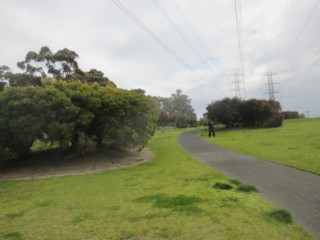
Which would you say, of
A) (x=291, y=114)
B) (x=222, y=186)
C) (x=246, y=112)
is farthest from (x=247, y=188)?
(x=291, y=114)

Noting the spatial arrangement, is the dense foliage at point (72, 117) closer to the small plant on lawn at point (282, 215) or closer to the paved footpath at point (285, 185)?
the paved footpath at point (285, 185)

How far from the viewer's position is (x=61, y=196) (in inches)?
265

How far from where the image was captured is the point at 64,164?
1169 centimetres

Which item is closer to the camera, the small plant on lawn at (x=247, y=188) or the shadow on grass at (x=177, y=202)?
the shadow on grass at (x=177, y=202)

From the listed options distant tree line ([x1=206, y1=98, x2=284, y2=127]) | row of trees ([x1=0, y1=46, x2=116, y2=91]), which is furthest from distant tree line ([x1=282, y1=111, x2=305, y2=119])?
row of trees ([x1=0, y1=46, x2=116, y2=91])

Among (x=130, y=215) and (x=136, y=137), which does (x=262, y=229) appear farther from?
(x=136, y=137)

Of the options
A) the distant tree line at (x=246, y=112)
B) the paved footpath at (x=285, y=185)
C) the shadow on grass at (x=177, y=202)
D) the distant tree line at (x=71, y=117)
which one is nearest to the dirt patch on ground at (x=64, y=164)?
the distant tree line at (x=71, y=117)

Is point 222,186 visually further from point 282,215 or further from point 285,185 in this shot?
point 282,215

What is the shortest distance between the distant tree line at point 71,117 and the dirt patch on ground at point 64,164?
52 centimetres

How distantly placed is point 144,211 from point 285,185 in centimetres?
344

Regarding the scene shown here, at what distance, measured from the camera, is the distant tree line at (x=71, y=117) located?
1034 cm

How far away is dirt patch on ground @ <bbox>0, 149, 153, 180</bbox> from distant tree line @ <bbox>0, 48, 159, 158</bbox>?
1.70 feet

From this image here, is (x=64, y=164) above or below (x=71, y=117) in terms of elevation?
below

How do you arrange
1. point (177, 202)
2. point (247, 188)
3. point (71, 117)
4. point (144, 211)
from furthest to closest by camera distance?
point (71, 117) → point (247, 188) → point (177, 202) → point (144, 211)
